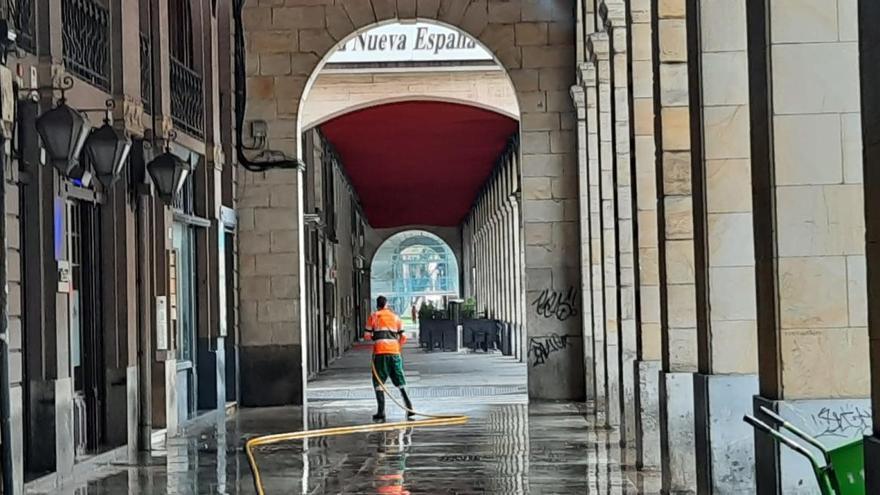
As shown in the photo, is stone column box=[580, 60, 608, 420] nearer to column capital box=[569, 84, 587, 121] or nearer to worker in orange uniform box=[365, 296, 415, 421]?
column capital box=[569, 84, 587, 121]

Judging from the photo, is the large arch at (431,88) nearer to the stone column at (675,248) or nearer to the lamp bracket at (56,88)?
the lamp bracket at (56,88)

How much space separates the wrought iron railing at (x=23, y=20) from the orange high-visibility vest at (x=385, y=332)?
7.65 m

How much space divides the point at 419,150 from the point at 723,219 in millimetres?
33887

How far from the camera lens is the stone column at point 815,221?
8039mm

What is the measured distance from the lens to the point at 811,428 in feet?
26.2

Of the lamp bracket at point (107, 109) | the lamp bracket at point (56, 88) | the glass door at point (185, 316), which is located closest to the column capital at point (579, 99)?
the glass door at point (185, 316)

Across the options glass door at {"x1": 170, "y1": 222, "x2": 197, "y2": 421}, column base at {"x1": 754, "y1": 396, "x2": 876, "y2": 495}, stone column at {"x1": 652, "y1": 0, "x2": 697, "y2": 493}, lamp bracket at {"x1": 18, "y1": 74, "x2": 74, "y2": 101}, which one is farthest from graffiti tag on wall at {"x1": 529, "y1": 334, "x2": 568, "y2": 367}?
column base at {"x1": 754, "y1": 396, "x2": 876, "y2": 495}

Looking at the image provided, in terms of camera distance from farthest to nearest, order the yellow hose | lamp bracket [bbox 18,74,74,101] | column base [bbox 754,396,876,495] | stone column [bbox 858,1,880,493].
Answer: the yellow hose < lamp bracket [bbox 18,74,74,101] < column base [bbox 754,396,876,495] < stone column [bbox 858,1,880,493]

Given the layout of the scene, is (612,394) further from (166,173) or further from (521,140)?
(166,173)

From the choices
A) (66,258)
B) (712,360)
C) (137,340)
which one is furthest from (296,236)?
(712,360)

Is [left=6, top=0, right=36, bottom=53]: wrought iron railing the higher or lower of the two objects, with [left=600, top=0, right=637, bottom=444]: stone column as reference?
higher

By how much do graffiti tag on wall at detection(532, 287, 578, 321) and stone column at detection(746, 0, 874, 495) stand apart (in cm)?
1320

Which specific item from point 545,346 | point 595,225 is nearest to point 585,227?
point 595,225

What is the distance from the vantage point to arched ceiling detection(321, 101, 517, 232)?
36.3m
